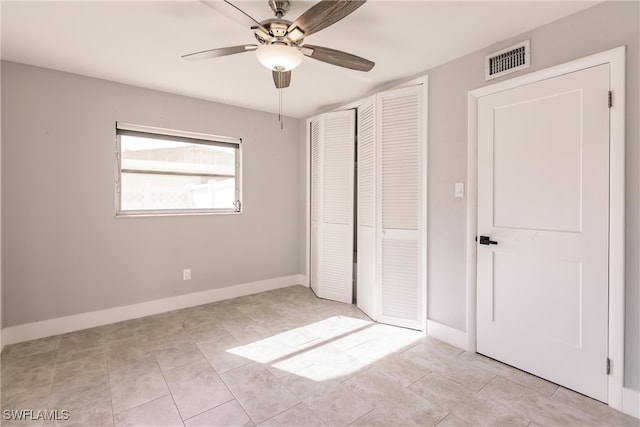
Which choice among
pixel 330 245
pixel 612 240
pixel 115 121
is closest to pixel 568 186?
pixel 612 240

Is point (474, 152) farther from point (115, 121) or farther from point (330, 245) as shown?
point (115, 121)

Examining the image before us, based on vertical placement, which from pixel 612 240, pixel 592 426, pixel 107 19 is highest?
pixel 107 19

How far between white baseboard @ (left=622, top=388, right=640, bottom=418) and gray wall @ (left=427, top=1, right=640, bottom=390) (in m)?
0.04

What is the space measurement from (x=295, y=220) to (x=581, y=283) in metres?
3.24

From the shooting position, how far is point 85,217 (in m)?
2.88

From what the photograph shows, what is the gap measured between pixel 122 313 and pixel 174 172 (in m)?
1.59

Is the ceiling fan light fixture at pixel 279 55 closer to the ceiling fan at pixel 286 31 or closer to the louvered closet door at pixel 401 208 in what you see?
the ceiling fan at pixel 286 31

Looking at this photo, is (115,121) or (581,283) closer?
(581,283)

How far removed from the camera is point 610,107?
1.78m

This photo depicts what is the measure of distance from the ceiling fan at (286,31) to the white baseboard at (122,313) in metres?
2.62

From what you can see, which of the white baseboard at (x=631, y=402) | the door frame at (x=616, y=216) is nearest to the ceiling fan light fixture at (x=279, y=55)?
the door frame at (x=616, y=216)

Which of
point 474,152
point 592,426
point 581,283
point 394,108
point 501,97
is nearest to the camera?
point 592,426

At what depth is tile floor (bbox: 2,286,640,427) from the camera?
171cm

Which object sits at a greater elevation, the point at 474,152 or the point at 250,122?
the point at 250,122
